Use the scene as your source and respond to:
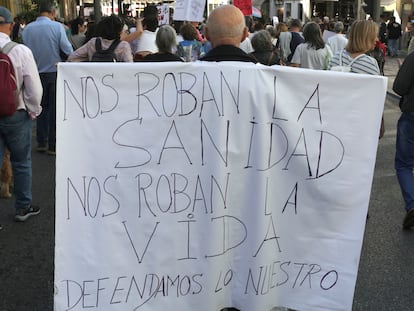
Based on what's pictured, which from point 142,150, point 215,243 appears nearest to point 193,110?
point 142,150

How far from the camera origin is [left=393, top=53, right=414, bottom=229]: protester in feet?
14.4

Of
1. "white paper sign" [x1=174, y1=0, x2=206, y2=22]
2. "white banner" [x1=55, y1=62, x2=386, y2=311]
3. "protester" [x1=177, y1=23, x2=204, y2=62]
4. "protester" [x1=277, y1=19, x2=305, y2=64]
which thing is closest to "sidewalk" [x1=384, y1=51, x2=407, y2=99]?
"protester" [x1=277, y1=19, x2=305, y2=64]

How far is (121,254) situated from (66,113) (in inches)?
26.5

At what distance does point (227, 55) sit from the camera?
2668 millimetres

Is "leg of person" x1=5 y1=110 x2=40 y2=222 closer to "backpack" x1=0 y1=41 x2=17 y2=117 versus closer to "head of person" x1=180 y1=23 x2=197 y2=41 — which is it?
"backpack" x1=0 y1=41 x2=17 y2=117

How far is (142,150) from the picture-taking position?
2.40 meters

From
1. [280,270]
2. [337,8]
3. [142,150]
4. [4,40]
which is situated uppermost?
[337,8]

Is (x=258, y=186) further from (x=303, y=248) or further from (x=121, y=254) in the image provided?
(x=121, y=254)

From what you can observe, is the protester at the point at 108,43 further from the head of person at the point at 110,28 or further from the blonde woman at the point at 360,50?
the blonde woman at the point at 360,50

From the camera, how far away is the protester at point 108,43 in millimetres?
5738

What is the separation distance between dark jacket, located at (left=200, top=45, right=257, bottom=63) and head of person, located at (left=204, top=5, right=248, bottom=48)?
0.05 m

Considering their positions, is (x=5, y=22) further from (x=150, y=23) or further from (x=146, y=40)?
(x=150, y=23)

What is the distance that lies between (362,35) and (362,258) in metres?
1.81

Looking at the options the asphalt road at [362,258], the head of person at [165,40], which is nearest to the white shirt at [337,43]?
the asphalt road at [362,258]
